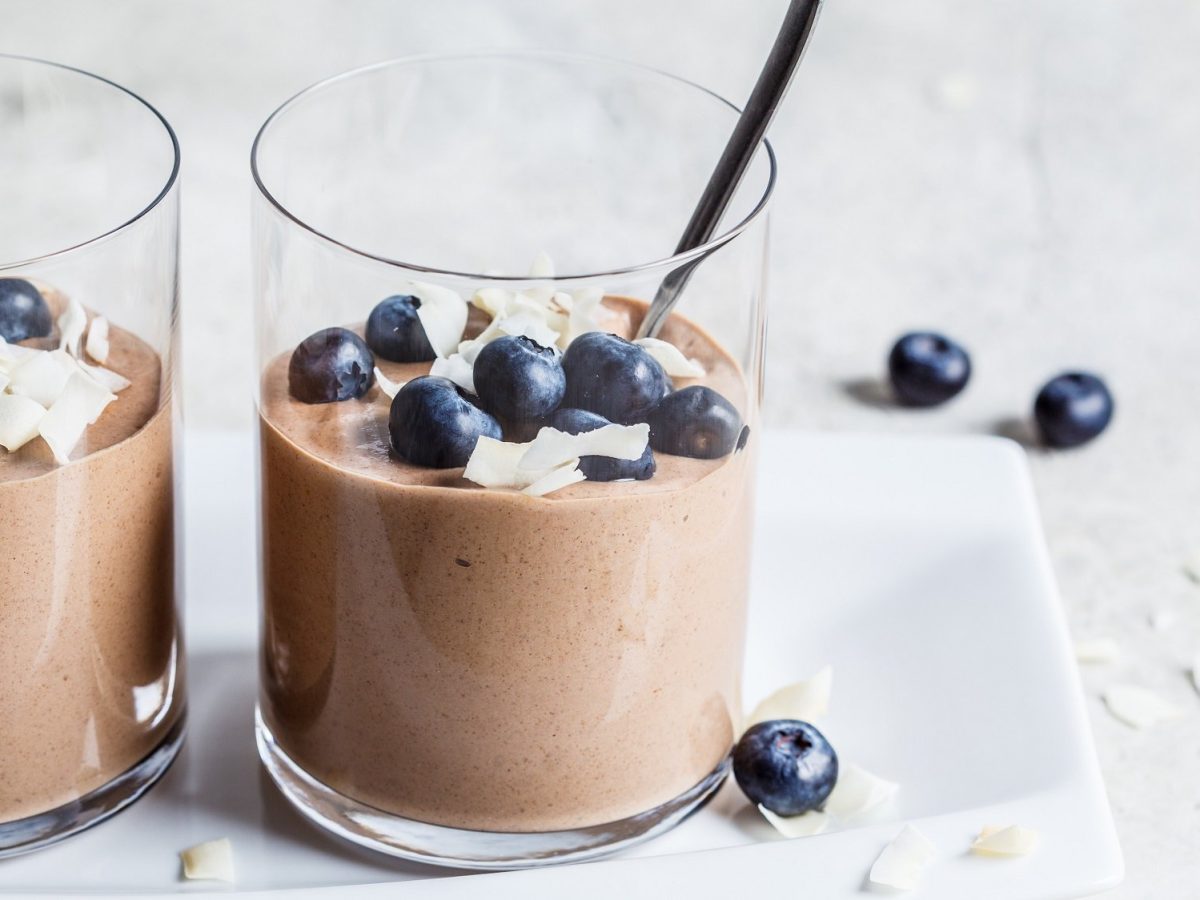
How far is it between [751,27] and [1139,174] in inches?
28.9

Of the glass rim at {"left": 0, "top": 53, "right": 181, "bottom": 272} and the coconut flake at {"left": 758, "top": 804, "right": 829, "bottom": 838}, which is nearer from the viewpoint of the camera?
the glass rim at {"left": 0, "top": 53, "right": 181, "bottom": 272}

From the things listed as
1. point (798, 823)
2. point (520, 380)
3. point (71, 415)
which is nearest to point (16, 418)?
point (71, 415)

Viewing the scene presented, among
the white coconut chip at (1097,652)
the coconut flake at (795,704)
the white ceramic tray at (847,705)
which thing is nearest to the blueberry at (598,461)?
the white ceramic tray at (847,705)

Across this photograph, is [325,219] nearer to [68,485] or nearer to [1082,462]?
[68,485]

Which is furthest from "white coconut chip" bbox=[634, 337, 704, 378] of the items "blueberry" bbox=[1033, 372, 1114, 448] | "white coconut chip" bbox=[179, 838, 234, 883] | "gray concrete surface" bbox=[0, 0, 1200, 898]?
"blueberry" bbox=[1033, 372, 1114, 448]

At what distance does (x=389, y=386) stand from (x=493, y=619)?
149mm

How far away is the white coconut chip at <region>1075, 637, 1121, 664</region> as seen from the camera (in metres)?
1.54

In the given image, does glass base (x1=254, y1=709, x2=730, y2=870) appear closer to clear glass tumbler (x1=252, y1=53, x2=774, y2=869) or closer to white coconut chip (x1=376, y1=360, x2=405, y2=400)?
clear glass tumbler (x1=252, y1=53, x2=774, y2=869)

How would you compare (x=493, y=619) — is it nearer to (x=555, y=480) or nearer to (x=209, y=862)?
(x=555, y=480)

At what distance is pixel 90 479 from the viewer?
1.01m

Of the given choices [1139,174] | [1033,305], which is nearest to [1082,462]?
[1033,305]

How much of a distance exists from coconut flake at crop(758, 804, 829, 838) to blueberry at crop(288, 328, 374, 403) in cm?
42

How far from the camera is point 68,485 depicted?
3.27 ft

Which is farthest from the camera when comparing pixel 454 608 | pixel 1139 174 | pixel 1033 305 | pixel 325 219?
pixel 1139 174
